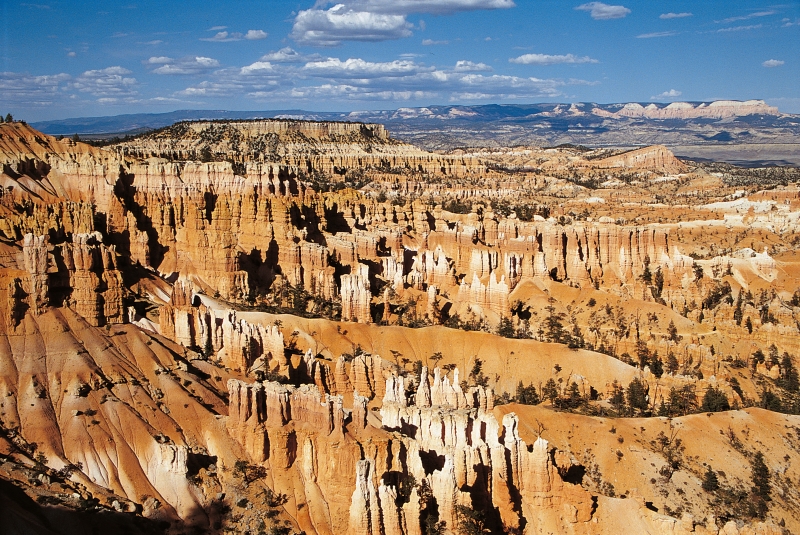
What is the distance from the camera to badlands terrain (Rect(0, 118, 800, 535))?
37.3 m

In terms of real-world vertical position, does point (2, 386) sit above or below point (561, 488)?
above

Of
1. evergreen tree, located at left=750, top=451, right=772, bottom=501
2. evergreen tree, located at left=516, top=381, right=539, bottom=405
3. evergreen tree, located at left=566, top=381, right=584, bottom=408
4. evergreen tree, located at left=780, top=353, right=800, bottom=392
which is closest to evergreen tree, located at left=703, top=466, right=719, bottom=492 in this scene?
evergreen tree, located at left=750, top=451, right=772, bottom=501

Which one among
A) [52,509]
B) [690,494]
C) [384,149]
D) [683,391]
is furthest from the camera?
[384,149]

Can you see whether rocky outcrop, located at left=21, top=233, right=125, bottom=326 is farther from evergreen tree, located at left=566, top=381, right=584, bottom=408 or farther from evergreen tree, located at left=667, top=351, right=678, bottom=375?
evergreen tree, located at left=667, top=351, right=678, bottom=375

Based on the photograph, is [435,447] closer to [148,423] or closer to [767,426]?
[148,423]

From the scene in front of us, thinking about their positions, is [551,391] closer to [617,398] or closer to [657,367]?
[617,398]

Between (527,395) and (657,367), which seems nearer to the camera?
(527,395)

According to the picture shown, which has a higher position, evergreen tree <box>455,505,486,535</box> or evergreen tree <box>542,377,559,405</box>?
evergreen tree <box>455,505,486,535</box>

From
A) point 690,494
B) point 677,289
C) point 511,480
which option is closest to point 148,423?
point 511,480

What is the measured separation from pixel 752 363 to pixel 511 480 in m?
33.7

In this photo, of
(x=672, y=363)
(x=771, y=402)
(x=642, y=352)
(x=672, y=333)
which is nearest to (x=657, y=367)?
(x=672, y=363)

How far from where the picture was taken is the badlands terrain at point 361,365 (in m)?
37.3

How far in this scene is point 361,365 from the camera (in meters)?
50.2

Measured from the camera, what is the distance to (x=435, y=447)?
4028cm
